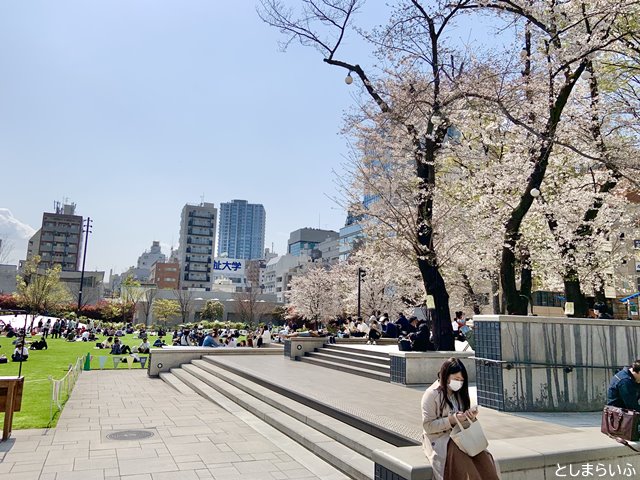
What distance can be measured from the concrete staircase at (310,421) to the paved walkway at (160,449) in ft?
0.56

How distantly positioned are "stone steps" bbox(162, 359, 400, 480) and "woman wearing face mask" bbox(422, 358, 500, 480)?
185 centimetres

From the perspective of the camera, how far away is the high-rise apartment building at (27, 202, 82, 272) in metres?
105

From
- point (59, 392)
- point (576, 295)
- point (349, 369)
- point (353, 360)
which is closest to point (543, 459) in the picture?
point (349, 369)

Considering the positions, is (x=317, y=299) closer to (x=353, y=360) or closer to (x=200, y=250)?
(x=353, y=360)

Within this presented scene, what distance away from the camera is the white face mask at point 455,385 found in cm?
360

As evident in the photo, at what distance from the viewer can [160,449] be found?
666cm

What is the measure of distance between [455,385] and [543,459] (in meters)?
1.52

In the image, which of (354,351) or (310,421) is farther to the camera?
(354,351)

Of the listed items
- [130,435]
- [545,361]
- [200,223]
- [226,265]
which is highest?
[200,223]

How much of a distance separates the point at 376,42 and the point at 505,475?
38.6 feet

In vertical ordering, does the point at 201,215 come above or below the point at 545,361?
above

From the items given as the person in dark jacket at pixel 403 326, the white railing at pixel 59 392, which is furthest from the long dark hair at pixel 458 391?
the person in dark jacket at pixel 403 326

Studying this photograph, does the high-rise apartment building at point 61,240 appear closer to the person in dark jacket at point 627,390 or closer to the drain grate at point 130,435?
the drain grate at point 130,435

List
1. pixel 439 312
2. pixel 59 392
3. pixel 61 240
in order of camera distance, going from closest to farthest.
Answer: pixel 59 392 → pixel 439 312 → pixel 61 240
